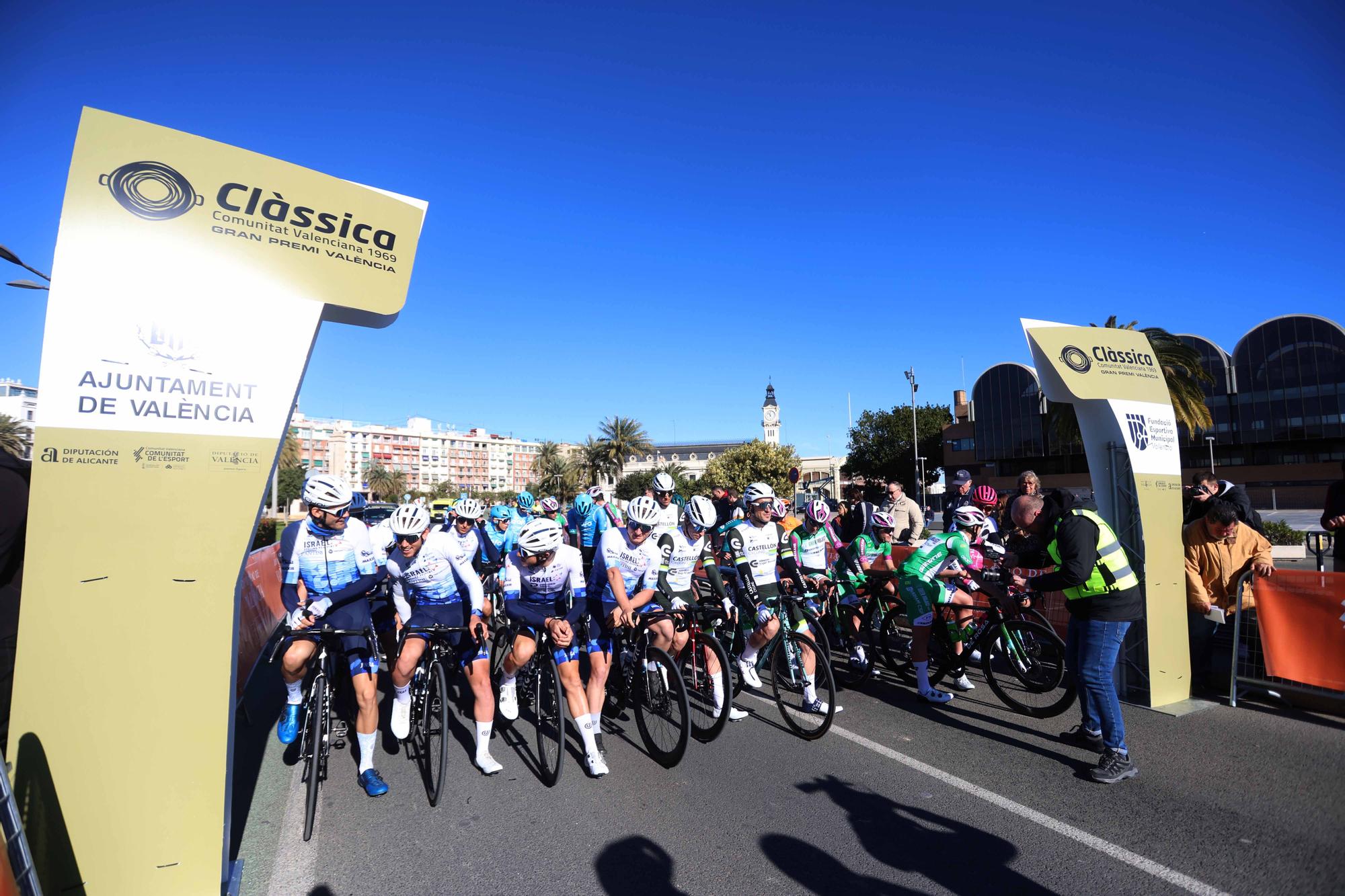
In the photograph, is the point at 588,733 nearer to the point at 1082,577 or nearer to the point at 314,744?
the point at 314,744

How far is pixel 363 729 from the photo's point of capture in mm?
4867

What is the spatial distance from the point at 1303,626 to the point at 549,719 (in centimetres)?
628

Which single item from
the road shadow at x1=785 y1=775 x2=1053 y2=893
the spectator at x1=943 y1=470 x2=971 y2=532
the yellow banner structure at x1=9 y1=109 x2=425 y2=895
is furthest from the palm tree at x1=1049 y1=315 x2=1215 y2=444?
the yellow banner structure at x1=9 y1=109 x2=425 y2=895

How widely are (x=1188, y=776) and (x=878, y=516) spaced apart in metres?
3.69

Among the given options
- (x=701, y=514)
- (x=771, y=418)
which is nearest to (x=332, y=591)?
(x=701, y=514)

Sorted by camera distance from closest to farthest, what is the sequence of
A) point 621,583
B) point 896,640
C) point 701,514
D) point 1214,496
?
point 621,583 < point 701,514 < point 1214,496 < point 896,640

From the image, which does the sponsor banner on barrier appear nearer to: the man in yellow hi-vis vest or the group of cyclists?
the man in yellow hi-vis vest

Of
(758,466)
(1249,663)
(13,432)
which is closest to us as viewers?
(1249,663)

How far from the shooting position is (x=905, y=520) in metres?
9.30

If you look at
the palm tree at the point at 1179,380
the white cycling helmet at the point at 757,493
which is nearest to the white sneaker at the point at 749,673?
the white cycling helmet at the point at 757,493

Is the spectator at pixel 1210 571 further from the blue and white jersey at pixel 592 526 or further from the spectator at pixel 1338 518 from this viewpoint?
the blue and white jersey at pixel 592 526

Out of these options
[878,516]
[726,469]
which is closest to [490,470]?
[726,469]

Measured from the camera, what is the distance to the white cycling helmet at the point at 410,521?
4.97m

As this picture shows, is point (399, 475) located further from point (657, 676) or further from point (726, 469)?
point (657, 676)
